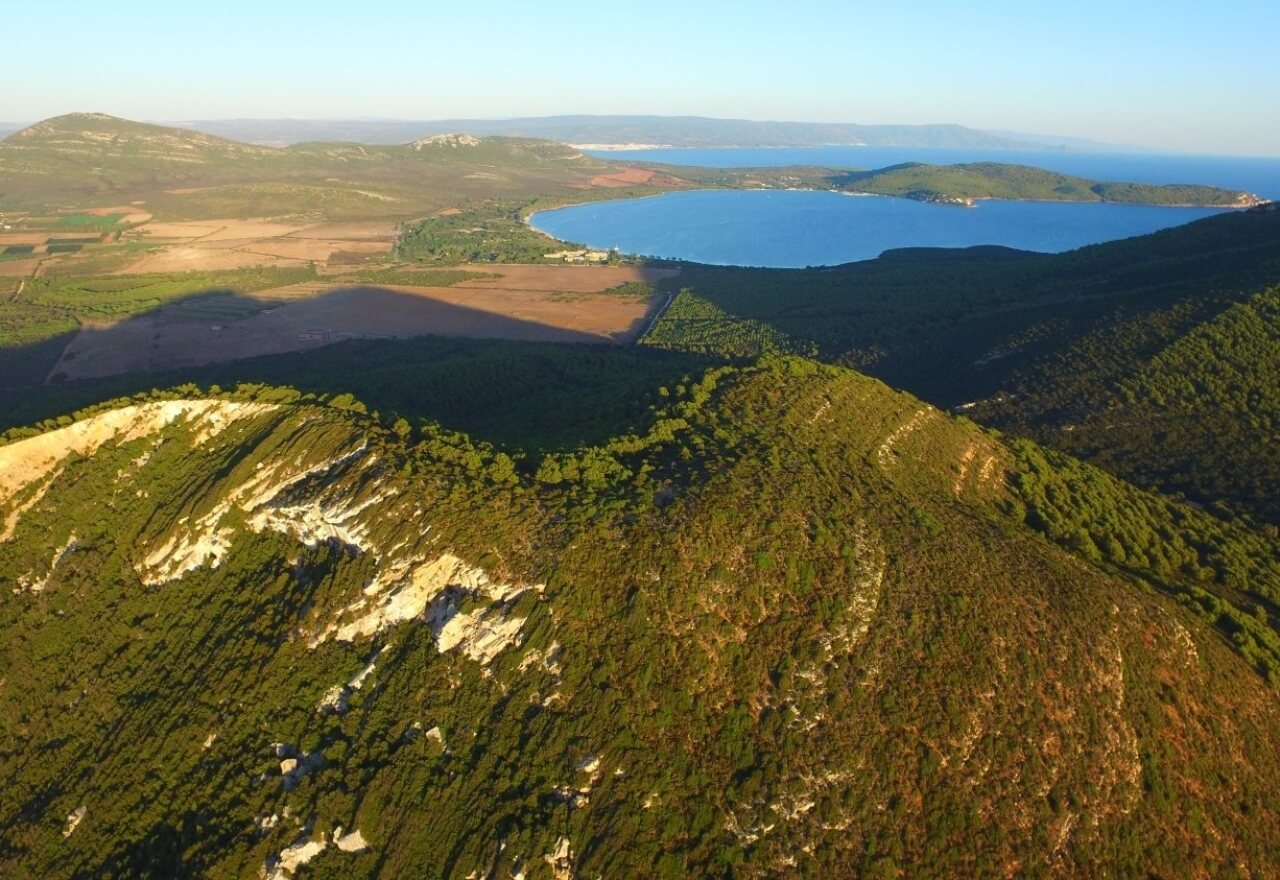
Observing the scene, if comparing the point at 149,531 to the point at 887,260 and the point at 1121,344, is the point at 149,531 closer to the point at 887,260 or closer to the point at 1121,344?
the point at 1121,344

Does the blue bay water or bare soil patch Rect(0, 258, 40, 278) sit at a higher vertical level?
the blue bay water

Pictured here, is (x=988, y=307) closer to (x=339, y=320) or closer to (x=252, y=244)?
(x=339, y=320)

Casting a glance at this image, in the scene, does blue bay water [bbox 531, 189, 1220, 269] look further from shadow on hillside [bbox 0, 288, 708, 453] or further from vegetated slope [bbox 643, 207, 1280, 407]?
shadow on hillside [bbox 0, 288, 708, 453]


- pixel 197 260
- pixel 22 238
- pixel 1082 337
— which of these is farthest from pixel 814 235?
pixel 22 238

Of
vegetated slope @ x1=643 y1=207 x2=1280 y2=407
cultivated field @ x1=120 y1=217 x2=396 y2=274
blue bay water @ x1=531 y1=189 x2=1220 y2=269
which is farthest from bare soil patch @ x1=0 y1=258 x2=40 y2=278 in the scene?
vegetated slope @ x1=643 y1=207 x2=1280 y2=407

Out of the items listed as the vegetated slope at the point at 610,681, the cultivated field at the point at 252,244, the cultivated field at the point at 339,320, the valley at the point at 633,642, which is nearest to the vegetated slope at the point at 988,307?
the cultivated field at the point at 339,320

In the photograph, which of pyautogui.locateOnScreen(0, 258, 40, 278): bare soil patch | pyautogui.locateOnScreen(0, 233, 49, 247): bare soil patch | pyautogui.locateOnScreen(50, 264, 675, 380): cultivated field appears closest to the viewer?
pyautogui.locateOnScreen(50, 264, 675, 380): cultivated field
